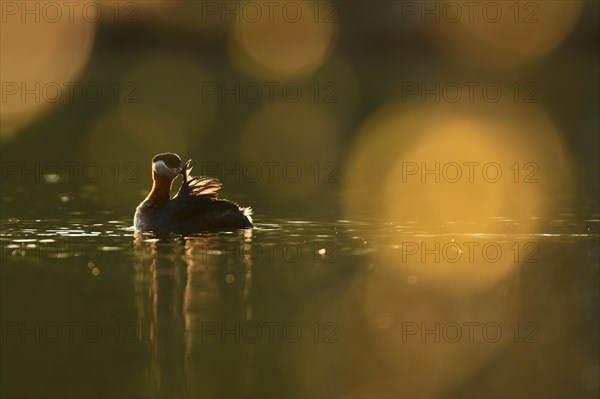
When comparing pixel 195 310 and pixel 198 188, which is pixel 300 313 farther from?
pixel 198 188

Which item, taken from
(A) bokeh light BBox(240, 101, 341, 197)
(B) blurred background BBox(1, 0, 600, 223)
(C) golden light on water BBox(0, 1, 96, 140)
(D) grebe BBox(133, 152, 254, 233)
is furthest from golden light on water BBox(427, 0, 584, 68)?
(D) grebe BBox(133, 152, 254, 233)

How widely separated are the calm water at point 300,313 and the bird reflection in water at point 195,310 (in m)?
0.03

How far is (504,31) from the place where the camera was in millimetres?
65312

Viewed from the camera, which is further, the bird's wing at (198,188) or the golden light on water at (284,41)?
the golden light on water at (284,41)

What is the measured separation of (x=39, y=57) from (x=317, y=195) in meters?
50.8

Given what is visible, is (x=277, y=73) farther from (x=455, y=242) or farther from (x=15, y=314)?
(x=15, y=314)

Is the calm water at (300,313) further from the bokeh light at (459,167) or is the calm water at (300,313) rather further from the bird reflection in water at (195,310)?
the bokeh light at (459,167)

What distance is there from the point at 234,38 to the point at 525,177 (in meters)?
38.1

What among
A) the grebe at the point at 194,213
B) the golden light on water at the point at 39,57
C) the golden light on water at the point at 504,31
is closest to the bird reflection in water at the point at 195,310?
the grebe at the point at 194,213

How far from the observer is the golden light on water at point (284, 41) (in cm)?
6444

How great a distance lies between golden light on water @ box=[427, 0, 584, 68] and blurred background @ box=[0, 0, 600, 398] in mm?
155

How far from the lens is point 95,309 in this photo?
13.9 metres

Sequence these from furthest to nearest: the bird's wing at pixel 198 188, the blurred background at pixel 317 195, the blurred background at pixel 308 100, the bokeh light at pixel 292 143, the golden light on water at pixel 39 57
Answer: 1. the golden light on water at pixel 39 57
2. the bokeh light at pixel 292 143
3. the blurred background at pixel 308 100
4. the bird's wing at pixel 198 188
5. the blurred background at pixel 317 195

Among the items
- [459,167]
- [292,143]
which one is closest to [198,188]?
[459,167]
